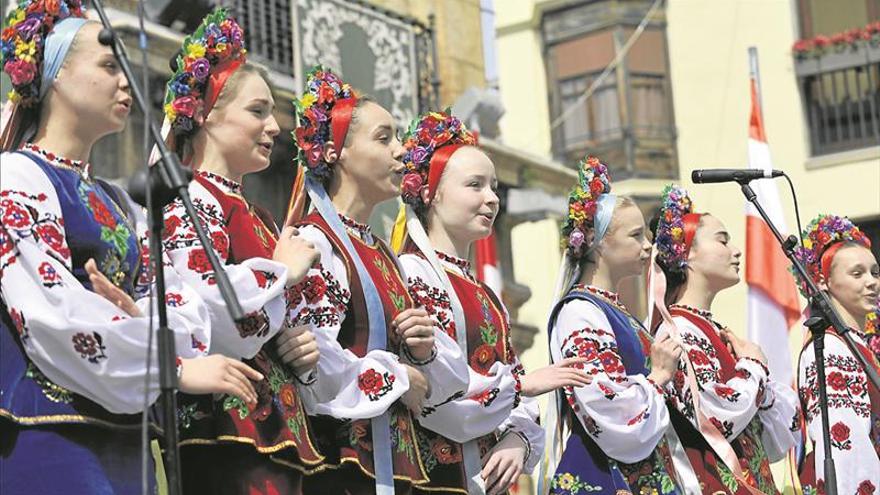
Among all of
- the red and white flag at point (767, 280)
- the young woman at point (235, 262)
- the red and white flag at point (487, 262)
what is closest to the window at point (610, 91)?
the red and white flag at point (487, 262)

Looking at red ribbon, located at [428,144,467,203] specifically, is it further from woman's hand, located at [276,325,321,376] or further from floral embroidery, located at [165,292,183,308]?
floral embroidery, located at [165,292,183,308]

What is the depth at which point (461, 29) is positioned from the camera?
1270 cm

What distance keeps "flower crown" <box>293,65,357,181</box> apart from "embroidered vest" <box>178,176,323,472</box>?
39cm

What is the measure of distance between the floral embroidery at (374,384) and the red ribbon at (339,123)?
70cm

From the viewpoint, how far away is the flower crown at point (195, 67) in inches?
170

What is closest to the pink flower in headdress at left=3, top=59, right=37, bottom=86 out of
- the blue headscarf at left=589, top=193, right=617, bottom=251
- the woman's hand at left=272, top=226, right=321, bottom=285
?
the woman's hand at left=272, top=226, right=321, bottom=285

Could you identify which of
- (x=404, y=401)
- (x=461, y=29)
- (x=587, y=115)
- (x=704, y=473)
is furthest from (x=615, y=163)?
(x=404, y=401)

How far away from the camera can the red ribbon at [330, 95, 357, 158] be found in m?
4.73

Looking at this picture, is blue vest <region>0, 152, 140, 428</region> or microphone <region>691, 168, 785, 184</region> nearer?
blue vest <region>0, 152, 140, 428</region>

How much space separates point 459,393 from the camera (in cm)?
Result: 463

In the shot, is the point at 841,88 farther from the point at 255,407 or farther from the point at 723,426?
the point at 255,407

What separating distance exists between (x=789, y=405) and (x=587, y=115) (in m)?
11.1

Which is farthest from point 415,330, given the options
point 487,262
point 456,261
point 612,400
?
point 487,262

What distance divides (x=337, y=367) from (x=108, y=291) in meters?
0.81
